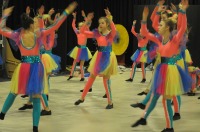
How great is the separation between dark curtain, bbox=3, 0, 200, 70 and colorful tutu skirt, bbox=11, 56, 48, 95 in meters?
7.01

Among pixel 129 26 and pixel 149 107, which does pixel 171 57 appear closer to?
pixel 149 107

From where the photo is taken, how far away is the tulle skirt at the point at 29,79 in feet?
15.6

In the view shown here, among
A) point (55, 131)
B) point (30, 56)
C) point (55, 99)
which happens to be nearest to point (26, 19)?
point (30, 56)

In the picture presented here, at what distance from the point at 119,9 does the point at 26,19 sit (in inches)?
401

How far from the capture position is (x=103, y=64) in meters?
6.49

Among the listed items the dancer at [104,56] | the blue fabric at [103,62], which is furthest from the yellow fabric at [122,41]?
the blue fabric at [103,62]

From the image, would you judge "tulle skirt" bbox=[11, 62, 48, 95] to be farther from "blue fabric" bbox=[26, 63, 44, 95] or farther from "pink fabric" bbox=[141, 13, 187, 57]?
"pink fabric" bbox=[141, 13, 187, 57]

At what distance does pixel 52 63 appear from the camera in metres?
6.55

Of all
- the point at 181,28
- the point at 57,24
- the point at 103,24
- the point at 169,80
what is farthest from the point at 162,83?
the point at 103,24

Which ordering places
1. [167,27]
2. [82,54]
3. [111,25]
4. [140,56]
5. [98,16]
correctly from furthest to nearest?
[98,16]
[82,54]
[140,56]
[111,25]
[167,27]

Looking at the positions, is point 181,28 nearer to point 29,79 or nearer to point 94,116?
point 29,79

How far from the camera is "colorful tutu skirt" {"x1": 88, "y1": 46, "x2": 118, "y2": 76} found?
647 centimetres

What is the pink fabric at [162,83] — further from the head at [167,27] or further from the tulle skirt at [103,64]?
the tulle skirt at [103,64]

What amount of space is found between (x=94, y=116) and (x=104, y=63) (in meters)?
0.97
